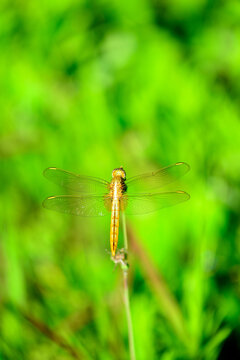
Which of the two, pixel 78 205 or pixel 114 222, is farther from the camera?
pixel 78 205

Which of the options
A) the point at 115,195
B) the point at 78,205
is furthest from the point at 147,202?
the point at 78,205

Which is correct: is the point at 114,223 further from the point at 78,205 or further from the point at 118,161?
the point at 118,161

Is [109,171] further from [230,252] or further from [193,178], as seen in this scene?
[230,252]

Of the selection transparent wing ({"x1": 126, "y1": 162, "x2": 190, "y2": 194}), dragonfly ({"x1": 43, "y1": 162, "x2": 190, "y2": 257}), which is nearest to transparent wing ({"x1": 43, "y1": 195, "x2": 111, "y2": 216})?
dragonfly ({"x1": 43, "y1": 162, "x2": 190, "y2": 257})

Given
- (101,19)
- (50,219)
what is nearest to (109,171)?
(50,219)

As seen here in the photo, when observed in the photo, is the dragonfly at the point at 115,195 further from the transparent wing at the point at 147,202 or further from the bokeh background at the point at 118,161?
the bokeh background at the point at 118,161

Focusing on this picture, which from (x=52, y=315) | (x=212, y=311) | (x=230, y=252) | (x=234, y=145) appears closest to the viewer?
(x=212, y=311)
